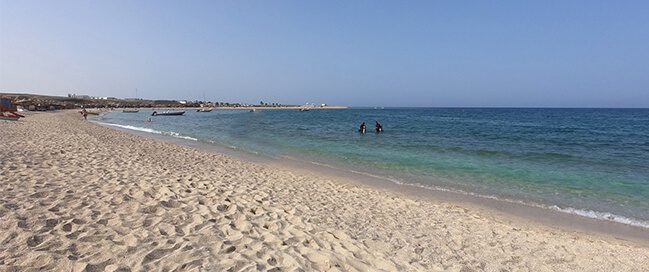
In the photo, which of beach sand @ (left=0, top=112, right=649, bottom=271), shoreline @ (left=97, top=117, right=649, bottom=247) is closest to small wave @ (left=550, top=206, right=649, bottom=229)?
shoreline @ (left=97, top=117, right=649, bottom=247)

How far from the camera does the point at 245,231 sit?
16.6 feet

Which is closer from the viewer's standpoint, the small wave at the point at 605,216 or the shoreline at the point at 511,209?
the shoreline at the point at 511,209

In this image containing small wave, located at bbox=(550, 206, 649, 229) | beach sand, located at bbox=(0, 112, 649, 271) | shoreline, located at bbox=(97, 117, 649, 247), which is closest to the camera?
beach sand, located at bbox=(0, 112, 649, 271)

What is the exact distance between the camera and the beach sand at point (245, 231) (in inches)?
160

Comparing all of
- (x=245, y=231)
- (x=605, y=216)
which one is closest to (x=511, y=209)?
(x=605, y=216)

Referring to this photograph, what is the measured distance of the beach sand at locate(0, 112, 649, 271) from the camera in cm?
406

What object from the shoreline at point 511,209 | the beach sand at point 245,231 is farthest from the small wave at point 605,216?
the beach sand at point 245,231

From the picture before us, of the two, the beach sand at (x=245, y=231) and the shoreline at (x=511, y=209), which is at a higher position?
the beach sand at (x=245, y=231)

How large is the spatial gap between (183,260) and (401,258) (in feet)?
9.47

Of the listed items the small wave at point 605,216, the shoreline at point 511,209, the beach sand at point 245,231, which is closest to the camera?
the beach sand at point 245,231

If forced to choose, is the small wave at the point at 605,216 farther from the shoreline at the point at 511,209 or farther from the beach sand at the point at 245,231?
the beach sand at the point at 245,231

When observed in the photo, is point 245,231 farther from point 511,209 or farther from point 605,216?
point 605,216

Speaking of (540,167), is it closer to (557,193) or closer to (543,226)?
(557,193)

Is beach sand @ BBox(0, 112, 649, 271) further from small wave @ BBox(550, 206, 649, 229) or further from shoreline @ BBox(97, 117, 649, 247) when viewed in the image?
small wave @ BBox(550, 206, 649, 229)
